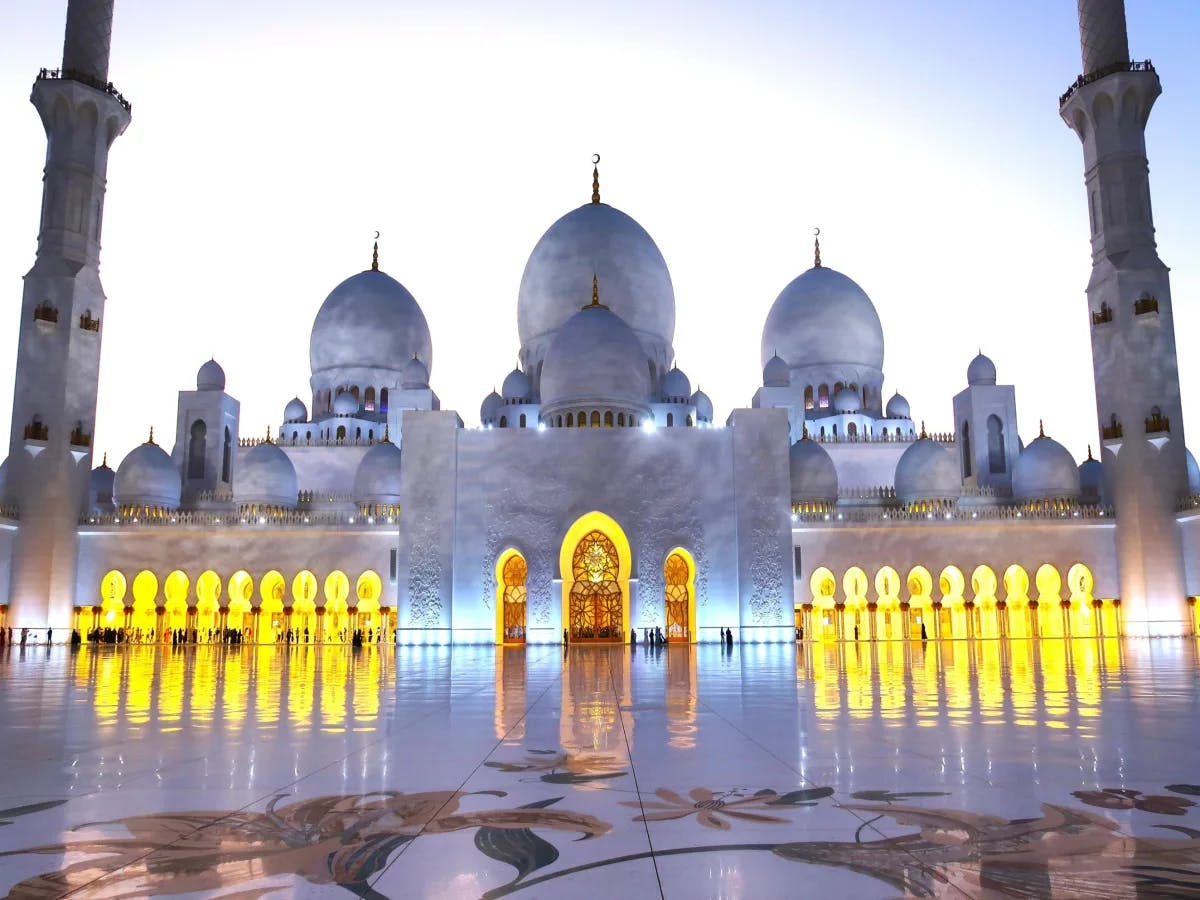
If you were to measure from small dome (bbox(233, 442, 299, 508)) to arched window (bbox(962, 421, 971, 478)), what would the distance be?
1921cm

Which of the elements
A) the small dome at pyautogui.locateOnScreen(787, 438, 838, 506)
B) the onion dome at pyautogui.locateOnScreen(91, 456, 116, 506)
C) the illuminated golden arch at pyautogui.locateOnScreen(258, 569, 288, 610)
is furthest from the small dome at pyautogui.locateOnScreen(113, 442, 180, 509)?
the small dome at pyautogui.locateOnScreen(787, 438, 838, 506)

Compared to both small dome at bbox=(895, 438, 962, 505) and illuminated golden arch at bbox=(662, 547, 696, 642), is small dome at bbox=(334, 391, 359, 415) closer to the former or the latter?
illuminated golden arch at bbox=(662, 547, 696, 642)

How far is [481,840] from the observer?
249cm

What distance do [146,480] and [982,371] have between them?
2371 centimetres

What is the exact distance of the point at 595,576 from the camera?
72.7ft

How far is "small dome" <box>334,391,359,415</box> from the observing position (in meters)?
30.8

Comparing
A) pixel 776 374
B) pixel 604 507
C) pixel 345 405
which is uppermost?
pixel 776 374

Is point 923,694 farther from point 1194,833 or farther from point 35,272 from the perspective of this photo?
point 35,272

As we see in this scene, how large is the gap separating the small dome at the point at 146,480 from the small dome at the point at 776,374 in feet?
56.3

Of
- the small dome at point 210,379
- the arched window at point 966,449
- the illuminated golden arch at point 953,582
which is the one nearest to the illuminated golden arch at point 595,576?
the illuminated golden arch at point 953,582

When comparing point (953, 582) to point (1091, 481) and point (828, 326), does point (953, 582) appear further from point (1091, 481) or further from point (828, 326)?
point (828, 326)

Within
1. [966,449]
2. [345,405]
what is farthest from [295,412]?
[966,449]

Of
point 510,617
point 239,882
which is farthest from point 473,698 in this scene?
point 510,617

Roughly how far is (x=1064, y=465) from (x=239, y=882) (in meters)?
26.5
